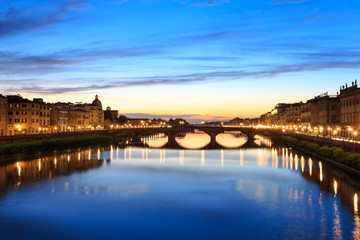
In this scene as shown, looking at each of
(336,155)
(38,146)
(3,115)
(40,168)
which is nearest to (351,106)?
(336,155)

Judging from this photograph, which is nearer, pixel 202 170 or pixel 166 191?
pixel 166 191

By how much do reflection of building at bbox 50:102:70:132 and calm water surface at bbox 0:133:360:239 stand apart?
77.9m

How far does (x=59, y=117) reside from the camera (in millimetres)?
141375

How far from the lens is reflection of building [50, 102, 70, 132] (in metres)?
135

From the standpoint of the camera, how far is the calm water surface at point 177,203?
1106 inches

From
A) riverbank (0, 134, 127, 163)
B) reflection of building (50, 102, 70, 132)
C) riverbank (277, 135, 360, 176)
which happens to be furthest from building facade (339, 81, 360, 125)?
reflection of building (50, 102, 70, 132)

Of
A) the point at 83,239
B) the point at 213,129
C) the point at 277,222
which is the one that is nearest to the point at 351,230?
the point at 277,222

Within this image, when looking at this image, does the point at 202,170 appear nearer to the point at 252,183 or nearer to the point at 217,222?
the point at 252,183

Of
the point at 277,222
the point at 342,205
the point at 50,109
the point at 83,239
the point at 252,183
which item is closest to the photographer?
the point at 83,239

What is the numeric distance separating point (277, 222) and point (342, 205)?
333 inches

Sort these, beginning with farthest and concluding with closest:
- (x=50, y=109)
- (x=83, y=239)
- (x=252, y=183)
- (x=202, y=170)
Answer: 1. (x=50, y=109)
2. (x=202, y=170)
3. (x=252, y=183)
4. (x=83, y=239)

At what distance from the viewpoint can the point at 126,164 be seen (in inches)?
2657

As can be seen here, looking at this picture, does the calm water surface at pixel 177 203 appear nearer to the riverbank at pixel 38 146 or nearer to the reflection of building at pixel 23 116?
the riverbank at pixel 38 146

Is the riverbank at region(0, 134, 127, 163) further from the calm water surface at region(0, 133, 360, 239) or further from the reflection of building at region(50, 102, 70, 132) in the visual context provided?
the reflection of building at region(50, 102, 70, 132)
